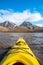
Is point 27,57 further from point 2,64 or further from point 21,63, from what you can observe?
point 2,64

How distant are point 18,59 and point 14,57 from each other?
326mm

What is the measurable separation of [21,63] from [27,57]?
743mm

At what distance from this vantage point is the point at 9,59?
→ 1258 centimetres

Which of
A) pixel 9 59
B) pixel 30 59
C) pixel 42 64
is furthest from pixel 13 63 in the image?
pixel 42 64

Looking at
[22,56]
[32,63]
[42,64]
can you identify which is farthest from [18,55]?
[42,64]

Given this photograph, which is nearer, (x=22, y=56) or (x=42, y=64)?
(x=22, y=56)

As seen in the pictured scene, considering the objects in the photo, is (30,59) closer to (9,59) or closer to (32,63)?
(32,63)

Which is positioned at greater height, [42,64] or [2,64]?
[2,64]

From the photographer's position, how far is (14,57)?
12602 millimetres

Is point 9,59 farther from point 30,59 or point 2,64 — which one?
point 30,59

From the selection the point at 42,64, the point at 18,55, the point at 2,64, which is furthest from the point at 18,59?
the point at 42,64

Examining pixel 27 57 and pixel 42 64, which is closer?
pixel 27 57

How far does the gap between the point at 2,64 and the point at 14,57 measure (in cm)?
99

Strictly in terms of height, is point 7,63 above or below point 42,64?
above
